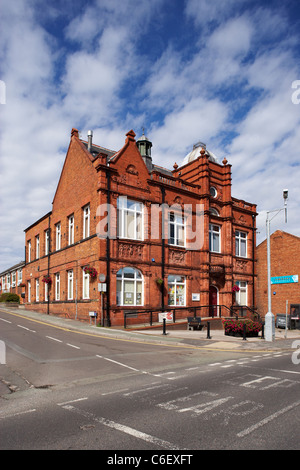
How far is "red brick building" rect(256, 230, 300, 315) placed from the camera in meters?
29.5

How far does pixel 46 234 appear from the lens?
112ft

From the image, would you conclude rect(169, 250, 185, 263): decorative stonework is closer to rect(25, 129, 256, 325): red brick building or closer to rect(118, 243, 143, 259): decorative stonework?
rect(25, 129, 256, 325): red brick building

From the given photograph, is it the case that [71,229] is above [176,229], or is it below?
above

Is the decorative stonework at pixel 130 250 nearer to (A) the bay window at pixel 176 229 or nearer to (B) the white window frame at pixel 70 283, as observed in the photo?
(A) the bay window at pixel 176 229

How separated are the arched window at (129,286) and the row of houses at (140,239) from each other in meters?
0.06

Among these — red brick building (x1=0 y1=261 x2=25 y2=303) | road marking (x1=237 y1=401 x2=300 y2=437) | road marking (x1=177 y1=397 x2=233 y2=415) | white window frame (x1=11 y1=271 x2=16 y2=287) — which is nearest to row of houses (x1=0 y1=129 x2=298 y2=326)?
road marking (x1=177 y1=397 x2=233 y2=415)

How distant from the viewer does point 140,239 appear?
24234mm

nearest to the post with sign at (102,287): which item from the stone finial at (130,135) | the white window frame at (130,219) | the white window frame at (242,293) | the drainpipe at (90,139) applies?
the white window frame at (130,219)

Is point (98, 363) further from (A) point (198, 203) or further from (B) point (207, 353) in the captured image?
(A) point (198, 203)

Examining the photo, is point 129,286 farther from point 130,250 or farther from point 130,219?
point 130,219

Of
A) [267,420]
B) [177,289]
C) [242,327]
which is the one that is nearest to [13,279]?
[177,289]

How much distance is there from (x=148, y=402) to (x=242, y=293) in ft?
87.4

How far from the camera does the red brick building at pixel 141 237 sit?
22703mm
